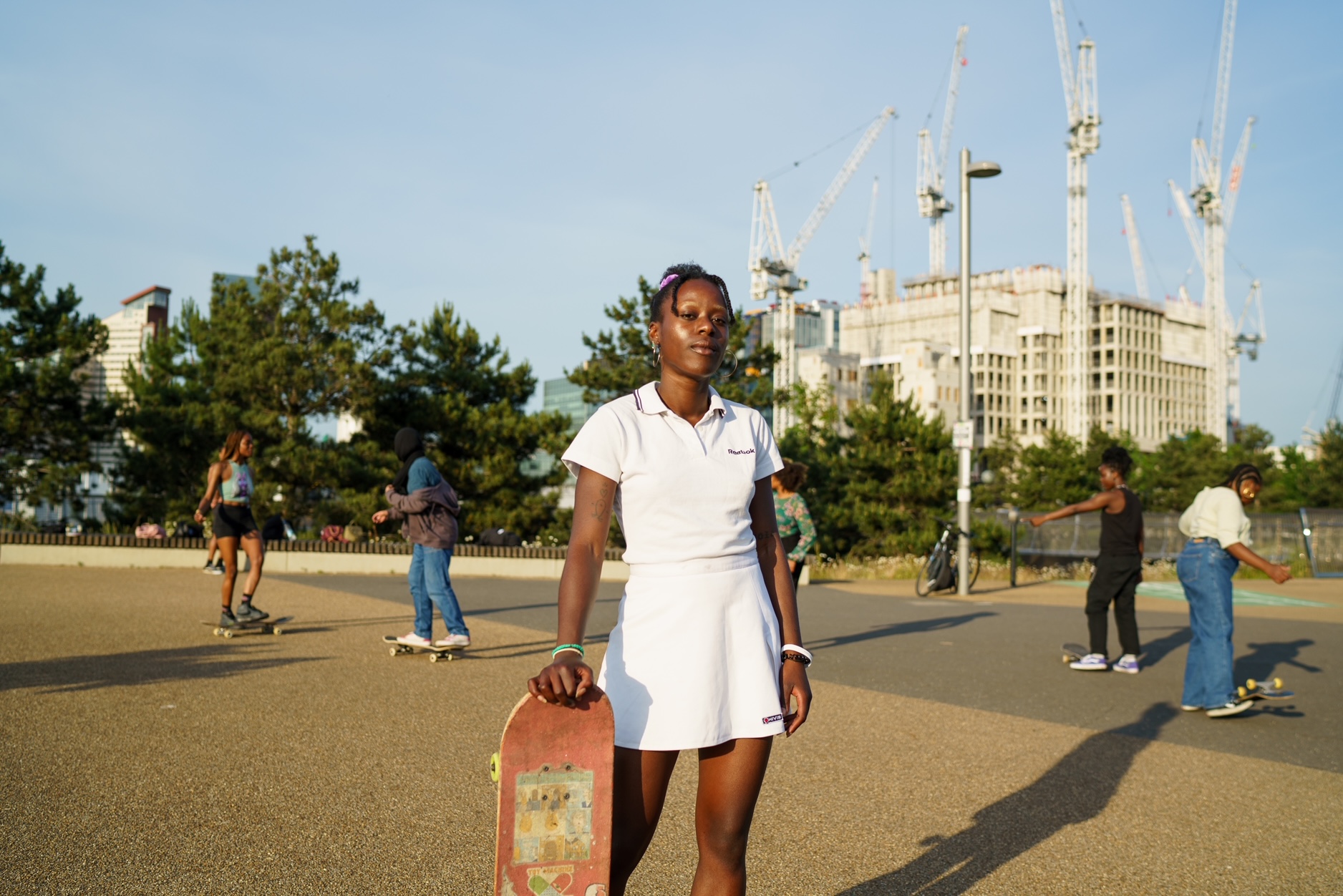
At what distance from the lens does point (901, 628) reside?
12.8m

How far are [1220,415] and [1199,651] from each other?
585 ft

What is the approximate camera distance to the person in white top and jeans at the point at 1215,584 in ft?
24.0

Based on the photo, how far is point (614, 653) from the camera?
2623 mm

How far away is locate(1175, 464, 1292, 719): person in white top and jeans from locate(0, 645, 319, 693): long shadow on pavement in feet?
21.6

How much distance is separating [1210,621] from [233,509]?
8.09 m

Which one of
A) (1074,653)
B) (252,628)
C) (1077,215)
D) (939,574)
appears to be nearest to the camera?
(1074,653)

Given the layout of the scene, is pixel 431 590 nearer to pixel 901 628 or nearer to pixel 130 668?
pixel 130 668

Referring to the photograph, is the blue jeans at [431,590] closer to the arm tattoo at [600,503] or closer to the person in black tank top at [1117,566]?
the person in black tank top at [1117,566]

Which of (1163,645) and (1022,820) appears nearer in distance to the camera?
(1022,820)

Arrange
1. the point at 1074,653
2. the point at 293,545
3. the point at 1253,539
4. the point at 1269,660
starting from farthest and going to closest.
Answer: the point at 1253,539, the point at 293,545, the point at 1269,660, the point at 1074,653

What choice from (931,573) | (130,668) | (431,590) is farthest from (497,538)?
(130,668)

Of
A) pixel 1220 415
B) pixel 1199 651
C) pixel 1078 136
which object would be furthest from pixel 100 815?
pixel 1220 415

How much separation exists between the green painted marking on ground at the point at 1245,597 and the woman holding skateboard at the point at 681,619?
49.4 ft

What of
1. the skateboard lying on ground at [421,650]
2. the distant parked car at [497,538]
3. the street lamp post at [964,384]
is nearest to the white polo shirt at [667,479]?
the skateboard lying on ground at [421,650]
